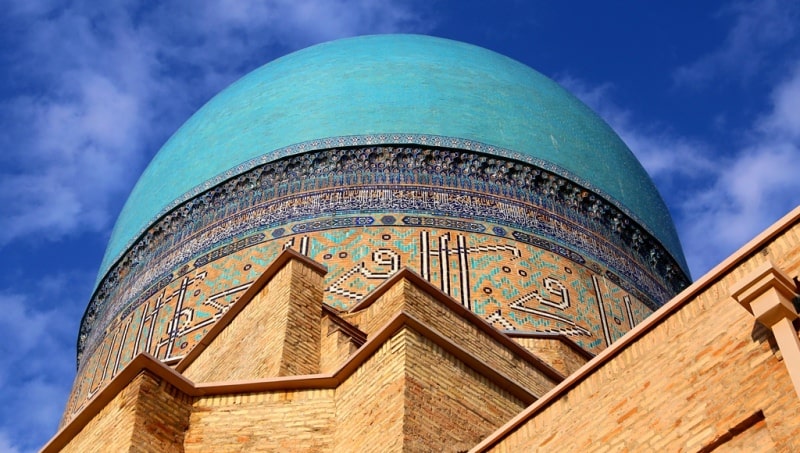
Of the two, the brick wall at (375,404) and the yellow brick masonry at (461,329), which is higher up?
the yellow brick masonry at (461,329)

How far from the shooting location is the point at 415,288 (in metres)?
6.30

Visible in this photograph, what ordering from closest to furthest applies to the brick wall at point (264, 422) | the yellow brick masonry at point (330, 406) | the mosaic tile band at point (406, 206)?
the yellow brick masonry at point (330, 406)
the brick wall at point (264, 422)
the mosaic tile band at point (406, 206)

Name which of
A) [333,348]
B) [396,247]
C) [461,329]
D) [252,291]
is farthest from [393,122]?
[333,348]

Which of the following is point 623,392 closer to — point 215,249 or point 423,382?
point 423,382

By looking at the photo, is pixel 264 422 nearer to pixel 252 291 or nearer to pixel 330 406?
pixel 330 406

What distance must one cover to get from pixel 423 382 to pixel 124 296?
4.90m

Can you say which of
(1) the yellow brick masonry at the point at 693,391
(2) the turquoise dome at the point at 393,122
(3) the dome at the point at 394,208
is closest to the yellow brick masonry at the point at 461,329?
(3) the dome at the point at 394,208

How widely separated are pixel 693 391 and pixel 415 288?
9.58 ft

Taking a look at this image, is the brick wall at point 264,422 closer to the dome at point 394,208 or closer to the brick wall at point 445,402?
the brick wall at point 445,402

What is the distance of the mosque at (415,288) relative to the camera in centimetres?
362

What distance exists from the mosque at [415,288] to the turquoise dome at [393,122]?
0.02 metres

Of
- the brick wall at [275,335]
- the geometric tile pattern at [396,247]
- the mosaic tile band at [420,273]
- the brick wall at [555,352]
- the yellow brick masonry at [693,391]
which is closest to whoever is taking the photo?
the yellow brick masonry at [693,391]

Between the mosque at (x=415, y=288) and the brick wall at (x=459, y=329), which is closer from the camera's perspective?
the mosque at (x=415, y=288)

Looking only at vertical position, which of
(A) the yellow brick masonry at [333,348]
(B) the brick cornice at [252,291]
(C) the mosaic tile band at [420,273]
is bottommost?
(A) the yellow brick masonry at [333,348]
